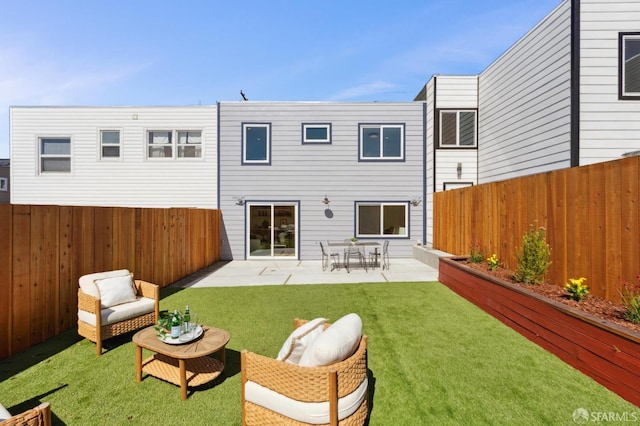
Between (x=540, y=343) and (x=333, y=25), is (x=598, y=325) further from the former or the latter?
(x=333, y=25)

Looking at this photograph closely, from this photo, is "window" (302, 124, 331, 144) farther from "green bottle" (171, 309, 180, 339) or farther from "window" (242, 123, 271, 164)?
"green bottle" (171, 309, 180, 339)

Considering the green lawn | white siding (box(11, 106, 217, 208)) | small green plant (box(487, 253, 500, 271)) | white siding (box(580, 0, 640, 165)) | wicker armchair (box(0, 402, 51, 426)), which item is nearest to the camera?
wicker armchair (box(0, 402, 51, 426))

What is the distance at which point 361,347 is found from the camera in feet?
7.79

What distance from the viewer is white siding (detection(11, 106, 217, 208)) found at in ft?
34.1

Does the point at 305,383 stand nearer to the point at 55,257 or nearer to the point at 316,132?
the point at 55,257

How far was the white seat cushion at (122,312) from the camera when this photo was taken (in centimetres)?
369

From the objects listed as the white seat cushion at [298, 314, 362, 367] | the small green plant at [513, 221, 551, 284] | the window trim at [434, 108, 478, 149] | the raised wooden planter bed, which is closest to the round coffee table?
the white seat cushion at [298, 314, 362, 367]

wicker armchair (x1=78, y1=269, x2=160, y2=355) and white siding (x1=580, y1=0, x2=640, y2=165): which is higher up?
white siding (x1=580, y1=0, x2=640, y2=165)

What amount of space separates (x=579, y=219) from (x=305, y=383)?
4605mm

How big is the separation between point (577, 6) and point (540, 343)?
7.24m

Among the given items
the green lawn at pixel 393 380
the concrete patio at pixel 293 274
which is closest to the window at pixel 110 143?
the concrete patio at pixel 293 274

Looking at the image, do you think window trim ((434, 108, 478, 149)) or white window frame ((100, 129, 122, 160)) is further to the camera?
white window frame ((100, 129, 122, 160))

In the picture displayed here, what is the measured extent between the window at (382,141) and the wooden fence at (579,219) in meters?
4.44

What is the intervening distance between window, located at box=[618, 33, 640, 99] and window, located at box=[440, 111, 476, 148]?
12.9 feet
